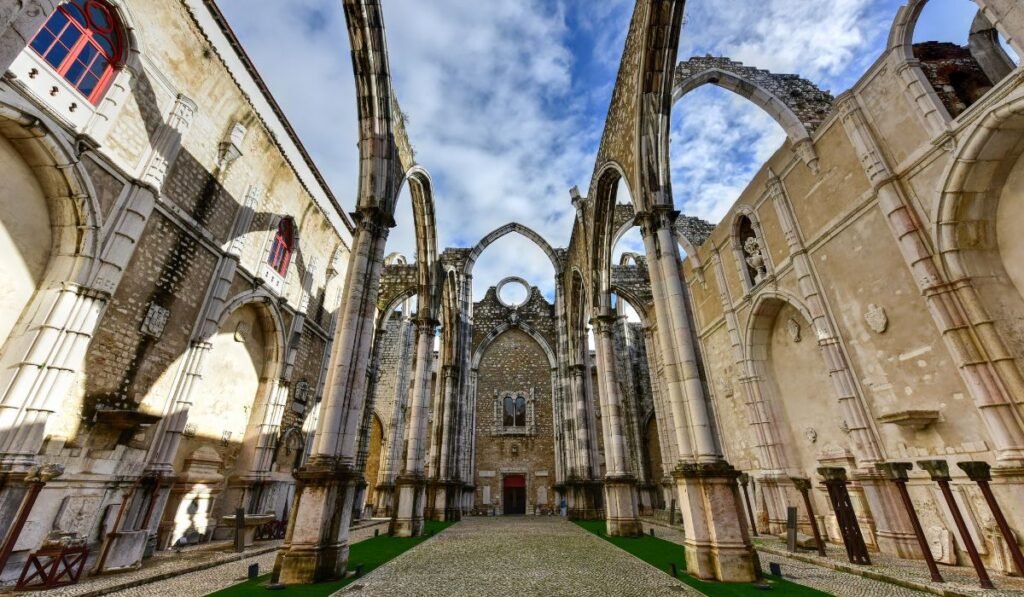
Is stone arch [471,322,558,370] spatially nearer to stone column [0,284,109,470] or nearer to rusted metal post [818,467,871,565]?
rusted metal post [818,467,871,565]

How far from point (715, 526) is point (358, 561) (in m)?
5.43

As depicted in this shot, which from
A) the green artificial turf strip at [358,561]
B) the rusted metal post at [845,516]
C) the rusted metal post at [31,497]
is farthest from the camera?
the rusted metal post at [845,516]

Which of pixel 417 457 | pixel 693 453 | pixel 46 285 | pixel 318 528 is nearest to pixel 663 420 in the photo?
pixel 417 457

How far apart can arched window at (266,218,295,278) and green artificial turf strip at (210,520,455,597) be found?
28.0 feet

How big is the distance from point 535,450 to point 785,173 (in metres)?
16.4

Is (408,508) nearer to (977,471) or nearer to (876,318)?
(977,471)

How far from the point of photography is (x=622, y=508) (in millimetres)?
9445

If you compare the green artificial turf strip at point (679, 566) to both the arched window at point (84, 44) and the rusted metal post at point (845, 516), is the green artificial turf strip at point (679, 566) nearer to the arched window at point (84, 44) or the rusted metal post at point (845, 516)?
the rusted metal post at point (845, 516)

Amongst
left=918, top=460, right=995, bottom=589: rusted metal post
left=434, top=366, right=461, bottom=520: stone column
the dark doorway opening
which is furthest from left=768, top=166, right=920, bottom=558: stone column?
the dark doorway opening

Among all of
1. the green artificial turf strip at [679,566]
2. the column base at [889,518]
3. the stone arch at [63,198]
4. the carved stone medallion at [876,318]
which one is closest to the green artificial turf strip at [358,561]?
the green artificial turf strip at [679,566]

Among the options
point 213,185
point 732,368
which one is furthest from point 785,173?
point 213,185

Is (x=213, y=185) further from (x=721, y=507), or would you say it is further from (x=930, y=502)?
(x=930, y=502)

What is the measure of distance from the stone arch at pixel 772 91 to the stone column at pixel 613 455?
6.41 meters

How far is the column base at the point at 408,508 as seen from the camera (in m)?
9.51
